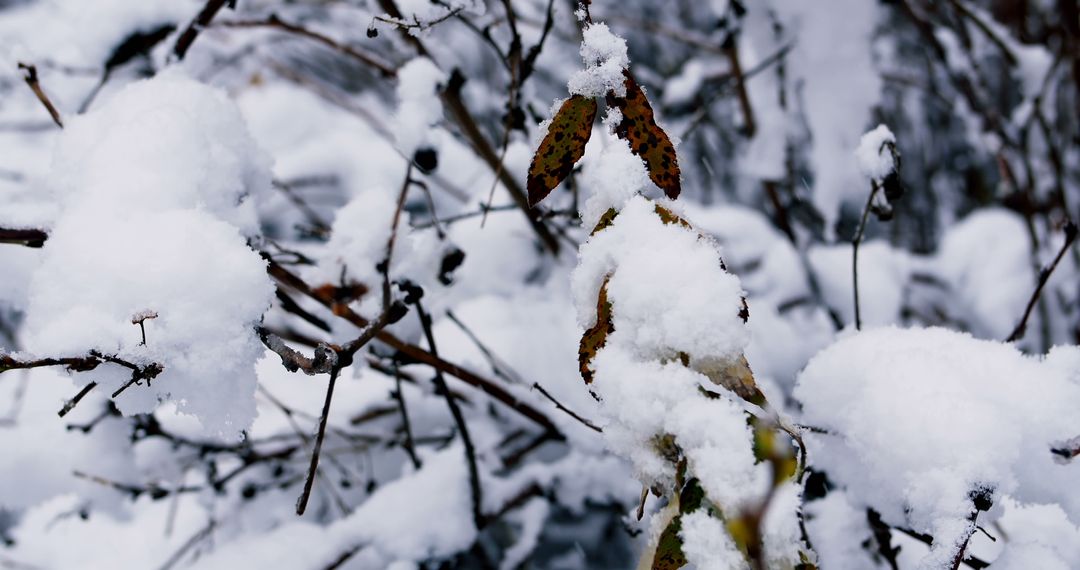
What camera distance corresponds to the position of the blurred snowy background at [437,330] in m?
0.61

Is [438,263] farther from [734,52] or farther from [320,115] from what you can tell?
[320,115]

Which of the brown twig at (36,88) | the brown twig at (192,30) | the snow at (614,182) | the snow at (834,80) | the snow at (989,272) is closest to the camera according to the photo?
the snow at (614,182)

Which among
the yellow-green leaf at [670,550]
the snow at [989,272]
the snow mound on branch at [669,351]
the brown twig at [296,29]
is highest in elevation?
the snow at [989,272]

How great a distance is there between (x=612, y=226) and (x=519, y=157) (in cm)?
112

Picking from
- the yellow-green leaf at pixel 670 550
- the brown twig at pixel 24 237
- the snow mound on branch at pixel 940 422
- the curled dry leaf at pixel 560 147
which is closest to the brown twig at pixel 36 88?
the brown twig at pixel 24 237

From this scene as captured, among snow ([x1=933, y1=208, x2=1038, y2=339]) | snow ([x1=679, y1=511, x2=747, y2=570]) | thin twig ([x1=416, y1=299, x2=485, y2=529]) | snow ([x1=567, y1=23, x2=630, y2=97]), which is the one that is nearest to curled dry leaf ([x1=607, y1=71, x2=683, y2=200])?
snow ([x1=567, y1=23, x2=630, y2=97])

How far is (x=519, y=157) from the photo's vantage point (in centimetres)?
162

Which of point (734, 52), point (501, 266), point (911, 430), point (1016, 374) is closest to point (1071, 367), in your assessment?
point (1016, 374)

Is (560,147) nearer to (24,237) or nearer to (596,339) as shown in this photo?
(596,339)

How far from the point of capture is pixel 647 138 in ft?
1.68

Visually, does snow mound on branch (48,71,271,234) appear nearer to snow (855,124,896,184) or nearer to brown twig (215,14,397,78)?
brown twig (215,14,397,78)

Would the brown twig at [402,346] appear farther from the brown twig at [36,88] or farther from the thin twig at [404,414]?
the brown twig at [36,88]

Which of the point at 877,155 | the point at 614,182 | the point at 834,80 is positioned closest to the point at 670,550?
the point at 614,182

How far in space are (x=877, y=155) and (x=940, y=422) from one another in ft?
1.13
